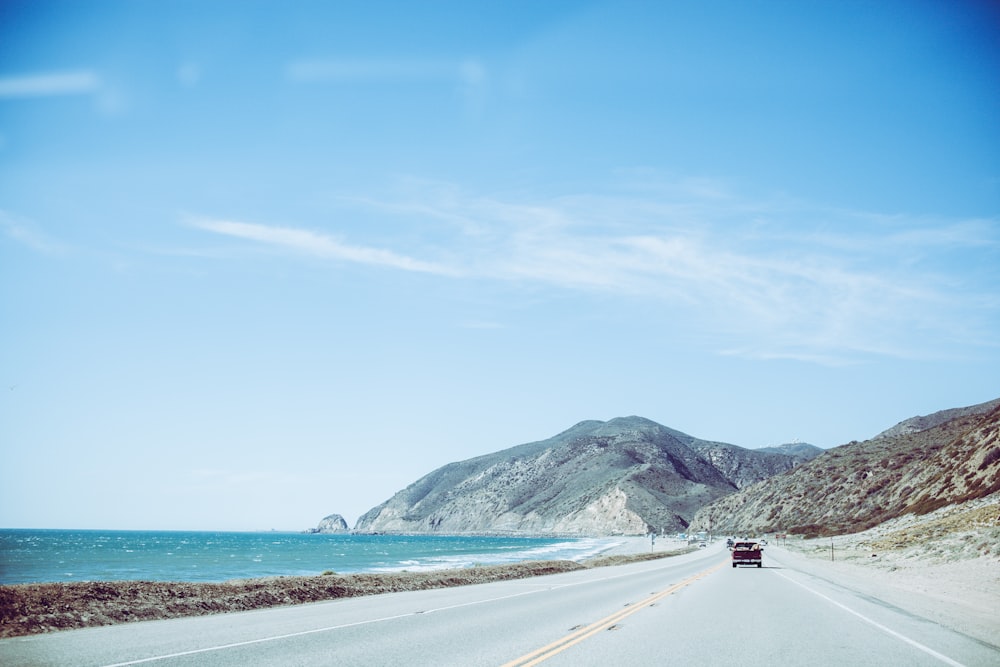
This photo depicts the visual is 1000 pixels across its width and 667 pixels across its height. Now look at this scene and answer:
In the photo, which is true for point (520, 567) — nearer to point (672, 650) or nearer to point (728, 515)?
point (672, 650)

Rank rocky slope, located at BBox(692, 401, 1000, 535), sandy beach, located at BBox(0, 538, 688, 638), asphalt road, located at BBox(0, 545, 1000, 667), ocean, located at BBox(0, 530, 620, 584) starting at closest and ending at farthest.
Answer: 1. asphalt road, located at BBox(0, 545, 1000, 667)
2. sandy beach, located at BBox(0, 538, 688, 638)
3. ocean, located at BBox(0, 530, 620, 584)
4. rocky slope, located at BBox(692, 401, 1000, 535)

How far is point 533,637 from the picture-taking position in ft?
42.2

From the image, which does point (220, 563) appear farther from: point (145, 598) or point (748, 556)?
point (145, 598)

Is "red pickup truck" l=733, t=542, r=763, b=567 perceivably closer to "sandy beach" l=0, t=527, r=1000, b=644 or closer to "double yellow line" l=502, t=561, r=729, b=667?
"sandy beach" l=0, t=527, r=1000, b=644

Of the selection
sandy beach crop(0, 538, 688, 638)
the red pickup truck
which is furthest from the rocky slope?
sandy beach crop(0, 538, 688, 638)

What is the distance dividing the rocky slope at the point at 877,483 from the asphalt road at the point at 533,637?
53213 millimetres

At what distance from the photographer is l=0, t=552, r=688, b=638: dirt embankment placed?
47.5 ft

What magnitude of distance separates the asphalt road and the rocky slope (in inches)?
2095

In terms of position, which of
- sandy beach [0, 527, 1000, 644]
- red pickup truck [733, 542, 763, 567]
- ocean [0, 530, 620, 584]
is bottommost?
ocean [0, 530, 620, 584]

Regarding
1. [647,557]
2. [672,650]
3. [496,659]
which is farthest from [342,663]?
[647,557]

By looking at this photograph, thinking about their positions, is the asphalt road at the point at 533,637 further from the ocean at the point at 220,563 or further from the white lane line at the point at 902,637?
the ocean at the point at 220,563

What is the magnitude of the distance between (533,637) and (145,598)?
398 inches

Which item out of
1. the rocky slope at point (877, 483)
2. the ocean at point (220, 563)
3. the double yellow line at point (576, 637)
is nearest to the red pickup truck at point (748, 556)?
the ocean at point (220, 563)

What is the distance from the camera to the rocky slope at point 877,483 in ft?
231
